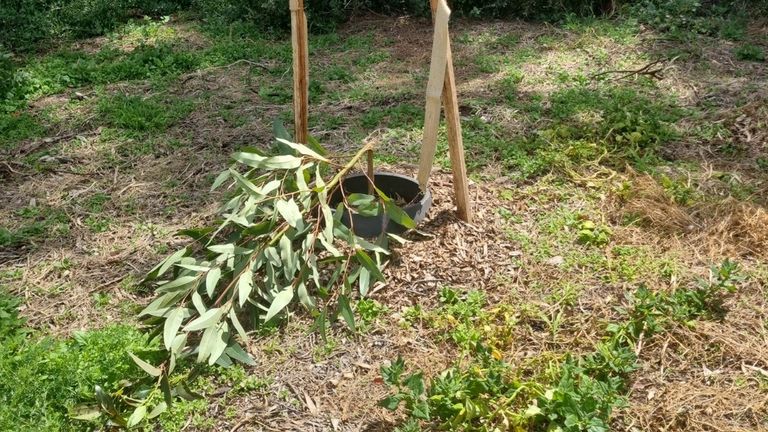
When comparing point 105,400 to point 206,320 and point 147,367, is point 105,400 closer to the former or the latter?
point 147,367

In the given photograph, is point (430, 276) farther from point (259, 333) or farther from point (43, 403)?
point (43, 403)

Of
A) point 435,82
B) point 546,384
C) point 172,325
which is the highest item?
point 435,82

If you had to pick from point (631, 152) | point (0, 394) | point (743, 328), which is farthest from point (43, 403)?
point (631, 152)

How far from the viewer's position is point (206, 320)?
10.1 ft

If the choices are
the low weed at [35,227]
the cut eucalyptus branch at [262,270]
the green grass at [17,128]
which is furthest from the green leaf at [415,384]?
the green grass at [17,128]

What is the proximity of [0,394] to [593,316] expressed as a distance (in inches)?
100

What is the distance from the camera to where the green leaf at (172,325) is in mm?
2998

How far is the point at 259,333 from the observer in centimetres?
334

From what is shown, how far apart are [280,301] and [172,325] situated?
47cm

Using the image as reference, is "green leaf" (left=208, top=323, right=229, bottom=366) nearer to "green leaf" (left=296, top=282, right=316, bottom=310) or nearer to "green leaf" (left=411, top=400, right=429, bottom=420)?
"green leaf" (left=296, top=282, right=316, bottom=310)

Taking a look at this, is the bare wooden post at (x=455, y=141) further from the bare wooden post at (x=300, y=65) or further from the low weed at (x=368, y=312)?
the low weed at (x=368, y=312)

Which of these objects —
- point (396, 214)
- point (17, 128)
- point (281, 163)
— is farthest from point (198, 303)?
point (17, 128)

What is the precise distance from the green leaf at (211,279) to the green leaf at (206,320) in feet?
0.29

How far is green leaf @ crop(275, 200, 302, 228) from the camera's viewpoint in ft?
10.7
